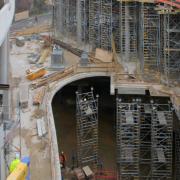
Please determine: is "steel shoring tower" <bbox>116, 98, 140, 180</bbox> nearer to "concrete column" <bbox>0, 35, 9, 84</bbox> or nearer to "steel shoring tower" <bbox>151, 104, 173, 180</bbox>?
"steel shoring tower" <bbox>151, 104, 173, 180</bbox>

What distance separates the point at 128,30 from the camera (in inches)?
1208

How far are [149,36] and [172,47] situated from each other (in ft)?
6.21

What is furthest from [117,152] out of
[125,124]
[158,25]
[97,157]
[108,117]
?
[158,25]

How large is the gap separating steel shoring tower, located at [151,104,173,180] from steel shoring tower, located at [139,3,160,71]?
15.4 ft

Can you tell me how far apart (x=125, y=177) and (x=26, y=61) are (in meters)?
11.3

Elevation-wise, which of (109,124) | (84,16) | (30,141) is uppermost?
(84,16)

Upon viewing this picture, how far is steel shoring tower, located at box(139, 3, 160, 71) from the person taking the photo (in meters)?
28.9

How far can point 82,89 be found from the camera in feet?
105

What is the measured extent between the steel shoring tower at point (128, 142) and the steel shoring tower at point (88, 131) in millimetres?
1793

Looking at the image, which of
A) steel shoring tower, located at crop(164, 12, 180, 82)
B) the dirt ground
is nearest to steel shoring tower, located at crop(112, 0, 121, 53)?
steel shoring tower, located at crop(164, 12, 180, 82)

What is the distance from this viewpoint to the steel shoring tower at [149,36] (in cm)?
2892

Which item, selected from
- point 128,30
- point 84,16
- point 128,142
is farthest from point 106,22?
point 128,142

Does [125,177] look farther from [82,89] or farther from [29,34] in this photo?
[29,34]

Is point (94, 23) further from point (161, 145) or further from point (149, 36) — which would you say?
point (161, 145)
